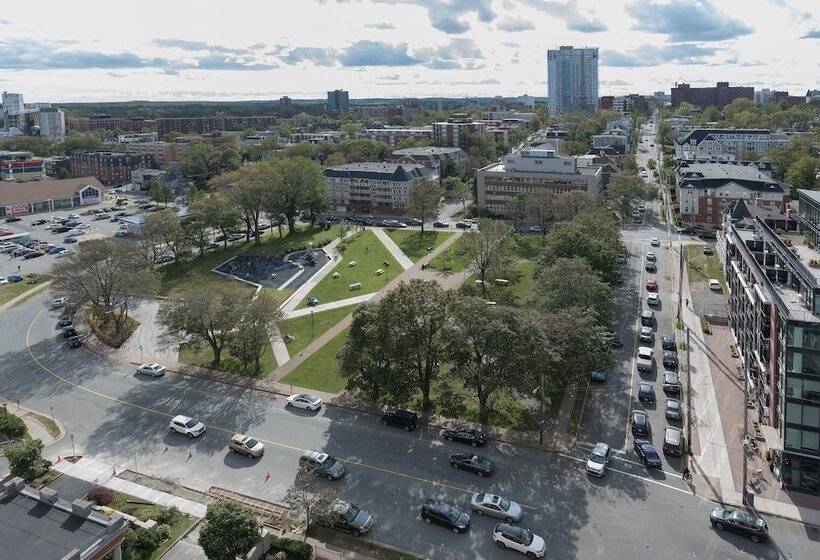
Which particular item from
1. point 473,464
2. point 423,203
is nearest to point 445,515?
point 473,464

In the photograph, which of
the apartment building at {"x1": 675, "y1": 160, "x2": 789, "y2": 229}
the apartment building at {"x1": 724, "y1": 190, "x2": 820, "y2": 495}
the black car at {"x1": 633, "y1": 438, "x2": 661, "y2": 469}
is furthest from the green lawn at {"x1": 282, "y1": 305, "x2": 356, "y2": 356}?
the apartment building at {"x1": 675, "y1": 160, "x2": 789, "y2": 229}

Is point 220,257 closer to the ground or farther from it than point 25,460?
farther from it

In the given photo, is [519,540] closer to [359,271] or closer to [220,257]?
[359,271]

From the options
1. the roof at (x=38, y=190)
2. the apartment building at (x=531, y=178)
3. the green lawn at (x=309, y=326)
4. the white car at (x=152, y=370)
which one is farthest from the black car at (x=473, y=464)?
the roof at (x=38, y=190)

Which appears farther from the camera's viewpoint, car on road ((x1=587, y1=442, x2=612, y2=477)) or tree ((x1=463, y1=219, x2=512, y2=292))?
tree ((x1=463, y1=219, x2=512, y2=292))

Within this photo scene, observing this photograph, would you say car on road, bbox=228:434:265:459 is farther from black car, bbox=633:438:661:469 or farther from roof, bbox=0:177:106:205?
roof, bbox=0:177:106:205

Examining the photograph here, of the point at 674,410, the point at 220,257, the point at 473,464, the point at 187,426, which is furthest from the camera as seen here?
the point at 220,257

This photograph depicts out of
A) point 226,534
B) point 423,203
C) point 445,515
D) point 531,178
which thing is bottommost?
point 445,515
